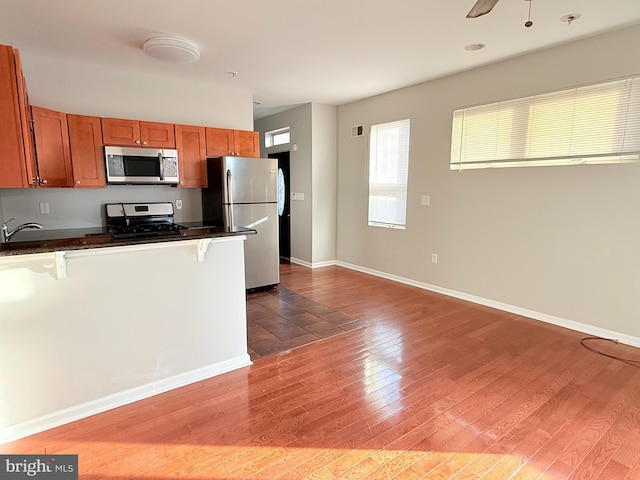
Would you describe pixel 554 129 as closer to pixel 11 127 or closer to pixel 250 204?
pixel 250 204

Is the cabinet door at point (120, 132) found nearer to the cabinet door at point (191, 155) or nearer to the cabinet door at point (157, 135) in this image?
the cabinet door at point (157, 135)

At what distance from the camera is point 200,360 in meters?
2.53

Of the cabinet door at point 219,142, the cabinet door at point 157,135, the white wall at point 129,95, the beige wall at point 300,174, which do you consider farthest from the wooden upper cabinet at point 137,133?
the beige wall at point 300,174

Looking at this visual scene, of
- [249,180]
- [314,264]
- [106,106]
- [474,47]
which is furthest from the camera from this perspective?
[314,264]

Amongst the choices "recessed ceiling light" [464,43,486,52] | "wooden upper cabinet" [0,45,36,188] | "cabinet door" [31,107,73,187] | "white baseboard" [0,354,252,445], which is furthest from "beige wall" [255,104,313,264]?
"wooden upper cabinet" [0,45,36,188]

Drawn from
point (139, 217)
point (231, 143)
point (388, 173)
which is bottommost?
point (139, 217)

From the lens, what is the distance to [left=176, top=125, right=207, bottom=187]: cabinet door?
4156 millimetres

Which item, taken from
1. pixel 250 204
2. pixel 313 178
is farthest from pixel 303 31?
pixel 313 178

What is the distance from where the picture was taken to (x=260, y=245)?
4613 millimetres

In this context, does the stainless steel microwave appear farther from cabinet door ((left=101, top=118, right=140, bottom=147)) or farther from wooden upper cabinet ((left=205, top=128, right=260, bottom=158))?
wooden upper cabinet ((left=205, top=128, right=260, bottom=158))

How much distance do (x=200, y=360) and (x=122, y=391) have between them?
1.66 ft

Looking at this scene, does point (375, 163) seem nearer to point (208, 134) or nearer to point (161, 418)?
point (208, 134)

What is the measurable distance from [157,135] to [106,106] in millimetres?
618

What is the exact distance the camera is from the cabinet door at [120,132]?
3672 millimetres
